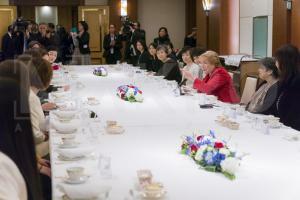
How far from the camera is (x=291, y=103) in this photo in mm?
4512

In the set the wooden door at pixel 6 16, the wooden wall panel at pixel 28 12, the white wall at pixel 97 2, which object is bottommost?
the wooden door at pixel 6 16

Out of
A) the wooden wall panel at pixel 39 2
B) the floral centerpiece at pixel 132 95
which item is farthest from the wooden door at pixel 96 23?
the floral centerpiece at pixel 132 95

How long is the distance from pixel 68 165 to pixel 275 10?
6514mm

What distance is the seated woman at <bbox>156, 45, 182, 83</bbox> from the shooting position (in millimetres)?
7484

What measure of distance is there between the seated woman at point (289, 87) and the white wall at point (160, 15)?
35.3 feet

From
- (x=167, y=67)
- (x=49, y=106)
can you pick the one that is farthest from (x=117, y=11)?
(x=49, y=106)

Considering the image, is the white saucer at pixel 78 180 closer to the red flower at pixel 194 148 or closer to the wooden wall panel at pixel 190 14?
the red flower at pixel 194 148

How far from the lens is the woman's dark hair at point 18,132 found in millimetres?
2131

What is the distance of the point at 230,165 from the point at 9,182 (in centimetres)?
132

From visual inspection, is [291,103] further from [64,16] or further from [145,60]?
[64,16]

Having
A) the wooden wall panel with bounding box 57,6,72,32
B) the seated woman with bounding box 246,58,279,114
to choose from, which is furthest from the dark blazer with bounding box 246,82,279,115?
the wooden wall panel with bounding box 57,6,72,32

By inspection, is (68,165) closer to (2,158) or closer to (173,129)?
(173,129)

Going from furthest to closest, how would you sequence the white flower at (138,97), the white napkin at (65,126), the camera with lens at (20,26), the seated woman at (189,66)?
the camera with lens at (20,26) < the seated woman at (189,66) < the white flower at (138,97) < the white napkin at (65,126)

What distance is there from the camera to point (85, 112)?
419 cm
